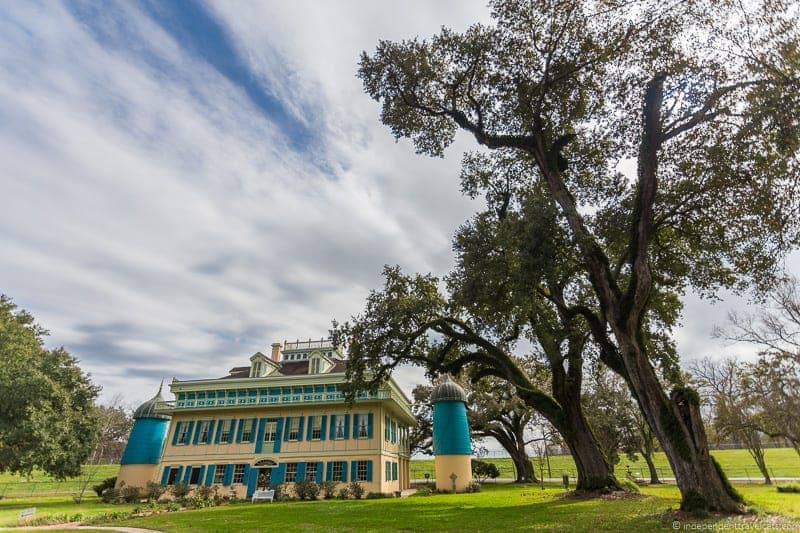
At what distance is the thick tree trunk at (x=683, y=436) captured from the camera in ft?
34.0

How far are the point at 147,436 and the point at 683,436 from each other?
35957 mm

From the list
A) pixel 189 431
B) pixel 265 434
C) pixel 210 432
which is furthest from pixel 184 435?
pixel 265 434

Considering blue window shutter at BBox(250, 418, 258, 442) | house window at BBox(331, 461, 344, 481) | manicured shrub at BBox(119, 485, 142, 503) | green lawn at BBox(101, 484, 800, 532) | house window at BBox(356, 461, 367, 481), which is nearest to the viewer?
green lawn at BBox(101, 484, 800, 532)

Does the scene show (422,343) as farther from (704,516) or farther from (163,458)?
(163,458)

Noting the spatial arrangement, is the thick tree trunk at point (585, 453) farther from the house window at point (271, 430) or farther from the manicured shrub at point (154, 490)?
the manicured shrub at point (154, 490)

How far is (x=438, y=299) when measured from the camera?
19.4 meters

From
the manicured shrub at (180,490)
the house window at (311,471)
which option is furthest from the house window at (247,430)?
the house window at (311,471)

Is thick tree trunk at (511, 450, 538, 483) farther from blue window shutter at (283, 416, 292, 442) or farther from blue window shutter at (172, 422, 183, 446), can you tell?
blue window shutter at (172, 422, 183, 446)

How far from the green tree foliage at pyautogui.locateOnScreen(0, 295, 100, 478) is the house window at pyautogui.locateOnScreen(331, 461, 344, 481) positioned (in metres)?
16.4

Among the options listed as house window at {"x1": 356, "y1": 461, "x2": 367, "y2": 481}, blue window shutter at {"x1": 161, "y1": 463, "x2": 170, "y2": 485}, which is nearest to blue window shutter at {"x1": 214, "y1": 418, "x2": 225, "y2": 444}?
blue window shutter at {"x1": 161, "y1": 463, "x2": 170, "y2": 485}

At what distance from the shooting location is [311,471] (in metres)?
28.5

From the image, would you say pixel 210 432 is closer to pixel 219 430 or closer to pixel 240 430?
pixel 219 430

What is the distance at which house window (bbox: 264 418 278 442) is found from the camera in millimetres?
30203

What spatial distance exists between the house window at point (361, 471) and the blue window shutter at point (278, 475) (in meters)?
5.30
